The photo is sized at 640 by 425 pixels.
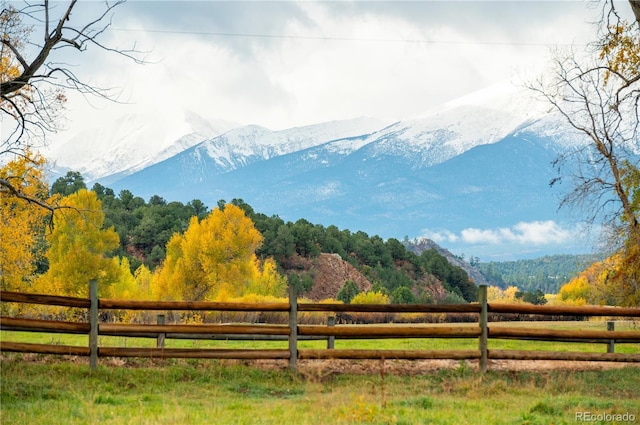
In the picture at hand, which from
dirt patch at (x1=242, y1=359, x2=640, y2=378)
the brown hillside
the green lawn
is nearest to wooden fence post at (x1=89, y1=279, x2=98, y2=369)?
the green lawn

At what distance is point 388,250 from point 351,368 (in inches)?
4619

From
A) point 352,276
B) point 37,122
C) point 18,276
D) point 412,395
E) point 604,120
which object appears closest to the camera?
point 412,395

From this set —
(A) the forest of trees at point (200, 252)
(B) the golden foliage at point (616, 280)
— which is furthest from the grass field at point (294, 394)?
(B) the golden foliage at point (616, 280)

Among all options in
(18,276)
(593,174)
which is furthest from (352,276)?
(593,174)

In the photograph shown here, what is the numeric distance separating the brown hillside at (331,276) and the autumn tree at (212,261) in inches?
2420

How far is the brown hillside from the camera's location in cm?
11806

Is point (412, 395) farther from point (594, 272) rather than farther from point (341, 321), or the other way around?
point (341, 321)

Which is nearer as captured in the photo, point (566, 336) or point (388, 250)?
point (566, 336)

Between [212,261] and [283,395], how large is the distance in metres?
40.0

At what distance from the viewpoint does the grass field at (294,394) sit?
33.4ft

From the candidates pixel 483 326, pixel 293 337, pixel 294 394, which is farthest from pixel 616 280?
pixel 294 394

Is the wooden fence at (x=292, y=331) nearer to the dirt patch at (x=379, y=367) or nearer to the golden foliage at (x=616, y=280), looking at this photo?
the dirt patch at (x=379, y=367)

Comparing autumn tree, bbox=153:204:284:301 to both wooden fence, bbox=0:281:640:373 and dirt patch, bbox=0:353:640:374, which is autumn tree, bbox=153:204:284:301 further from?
wooden fence, bbox=0:281:640:373

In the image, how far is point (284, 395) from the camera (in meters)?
12.6
